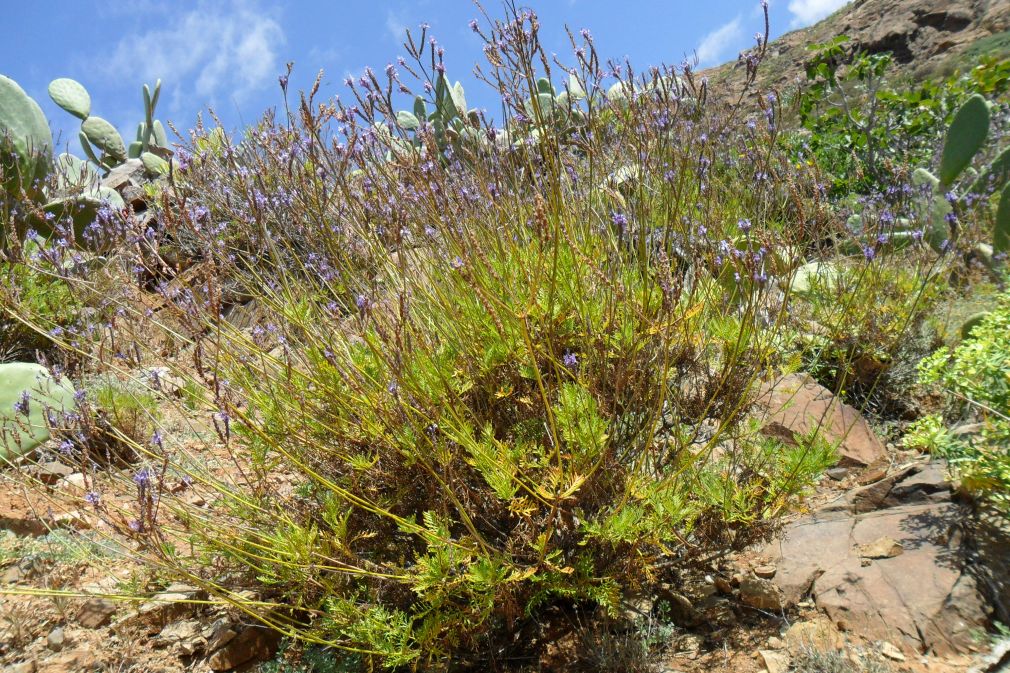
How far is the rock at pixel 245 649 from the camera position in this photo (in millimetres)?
2318

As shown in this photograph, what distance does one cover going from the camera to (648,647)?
2.04m

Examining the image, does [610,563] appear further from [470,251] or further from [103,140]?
[103,140]

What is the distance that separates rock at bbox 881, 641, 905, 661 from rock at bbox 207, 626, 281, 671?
6.68 ft

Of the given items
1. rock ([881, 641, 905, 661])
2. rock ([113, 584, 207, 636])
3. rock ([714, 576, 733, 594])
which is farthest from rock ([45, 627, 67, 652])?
rock ([881, 641, 905, 661])

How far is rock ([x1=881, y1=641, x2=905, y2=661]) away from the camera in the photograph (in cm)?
196

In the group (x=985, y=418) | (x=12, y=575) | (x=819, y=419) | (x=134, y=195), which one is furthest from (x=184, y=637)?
(x=134, y=195)

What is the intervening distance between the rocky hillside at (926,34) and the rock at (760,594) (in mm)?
16178

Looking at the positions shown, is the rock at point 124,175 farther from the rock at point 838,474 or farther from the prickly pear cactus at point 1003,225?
the prickly pear cactus at point 1003,225

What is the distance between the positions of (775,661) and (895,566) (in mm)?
592

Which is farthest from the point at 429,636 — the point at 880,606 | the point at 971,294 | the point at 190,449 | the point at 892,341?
the point at 971,294

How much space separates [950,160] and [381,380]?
445 cm

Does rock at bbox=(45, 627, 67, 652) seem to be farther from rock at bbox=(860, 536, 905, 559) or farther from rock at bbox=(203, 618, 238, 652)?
rock at bbox=(860, 536, 905, 559)

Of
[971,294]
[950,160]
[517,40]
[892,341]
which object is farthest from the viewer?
[950,160]

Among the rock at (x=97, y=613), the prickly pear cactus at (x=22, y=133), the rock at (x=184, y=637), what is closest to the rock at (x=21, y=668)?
the rock at (x=97, y=613)
